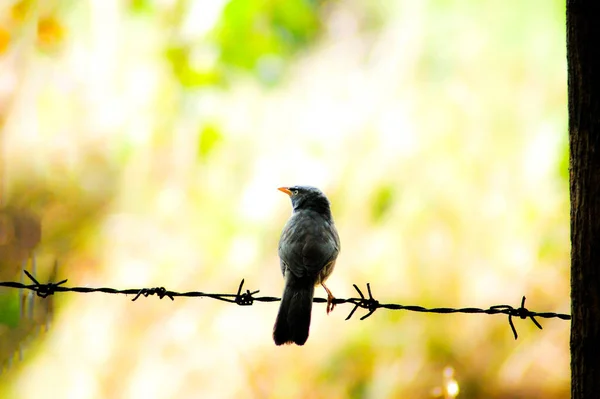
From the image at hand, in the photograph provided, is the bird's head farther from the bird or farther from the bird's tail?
the bird's tail

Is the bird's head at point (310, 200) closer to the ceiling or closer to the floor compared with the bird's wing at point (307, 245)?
closer to the ceiling

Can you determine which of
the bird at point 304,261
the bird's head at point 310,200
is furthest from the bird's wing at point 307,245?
the bird's head at point 310,200

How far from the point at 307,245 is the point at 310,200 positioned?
735mm

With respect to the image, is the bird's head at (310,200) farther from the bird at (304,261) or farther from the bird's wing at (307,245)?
the bird's wing at (307,245)

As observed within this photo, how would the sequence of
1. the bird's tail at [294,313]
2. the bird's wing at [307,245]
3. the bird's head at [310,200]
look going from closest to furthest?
1. the bird's tail at [294,313]
2. the bird's wing at [307,245]
3. the bird's head at [310,200]

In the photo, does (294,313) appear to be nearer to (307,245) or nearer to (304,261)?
(304,261)

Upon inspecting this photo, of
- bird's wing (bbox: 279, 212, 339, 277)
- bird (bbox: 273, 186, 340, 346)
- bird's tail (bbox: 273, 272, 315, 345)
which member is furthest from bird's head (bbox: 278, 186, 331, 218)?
bird's tail (bbox: 273, 272, 315, 345)

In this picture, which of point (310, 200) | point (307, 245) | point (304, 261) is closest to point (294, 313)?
point (304, 261)

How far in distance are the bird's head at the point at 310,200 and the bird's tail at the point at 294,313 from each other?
901 mm

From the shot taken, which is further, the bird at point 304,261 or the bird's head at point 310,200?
the bird's head at point 310,200

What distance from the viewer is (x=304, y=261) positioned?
346cm

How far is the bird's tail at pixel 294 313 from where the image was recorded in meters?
3.04

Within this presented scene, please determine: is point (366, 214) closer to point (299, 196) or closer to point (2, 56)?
point (299, 196)

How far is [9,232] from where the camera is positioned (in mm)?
5602
